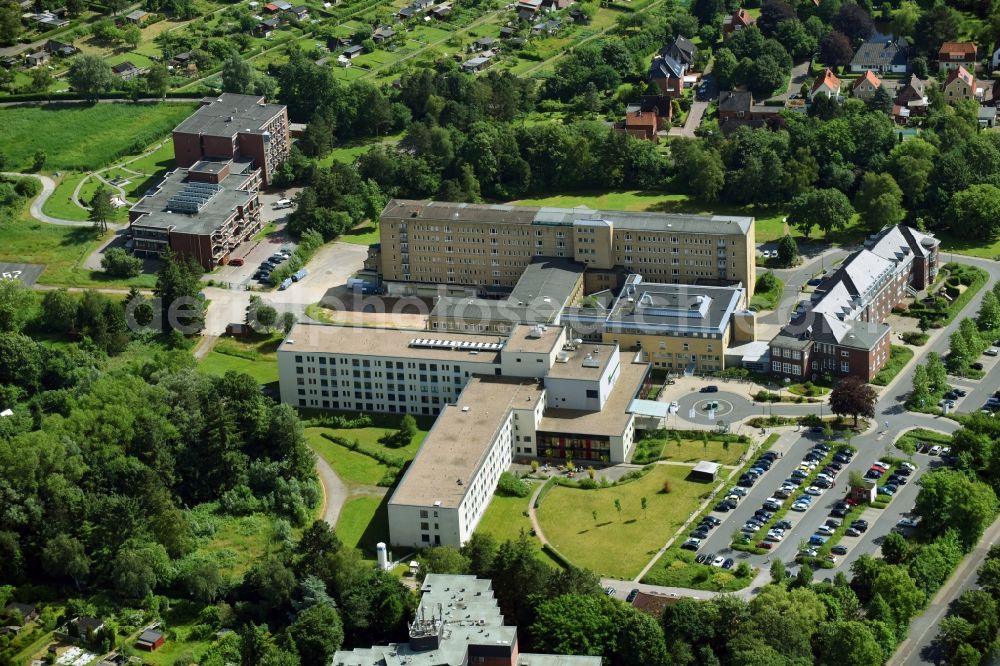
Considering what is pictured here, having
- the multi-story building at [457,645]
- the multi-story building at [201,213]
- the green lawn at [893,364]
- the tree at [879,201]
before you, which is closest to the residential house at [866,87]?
the tree at [879,201]

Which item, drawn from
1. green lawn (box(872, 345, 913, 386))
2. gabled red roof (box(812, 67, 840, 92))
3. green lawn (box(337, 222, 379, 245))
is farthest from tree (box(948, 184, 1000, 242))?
green lawn (box(337, 222, 379, 245))

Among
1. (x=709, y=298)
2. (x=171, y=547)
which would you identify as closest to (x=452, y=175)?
(x=709, y=298)

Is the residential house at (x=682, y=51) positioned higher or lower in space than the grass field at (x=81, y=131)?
higher

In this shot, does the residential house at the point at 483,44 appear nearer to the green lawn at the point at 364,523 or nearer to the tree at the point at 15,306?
the tree at the point at 15,306

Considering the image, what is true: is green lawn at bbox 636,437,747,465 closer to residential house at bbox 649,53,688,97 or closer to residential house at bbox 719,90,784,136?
residential house at bbox 719,90,784,136

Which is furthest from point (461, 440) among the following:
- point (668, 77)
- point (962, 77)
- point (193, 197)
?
point (962, 77)

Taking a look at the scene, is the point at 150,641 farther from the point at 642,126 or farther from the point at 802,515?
the point at 642,126

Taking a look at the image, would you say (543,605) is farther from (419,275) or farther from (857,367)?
(419,275)
